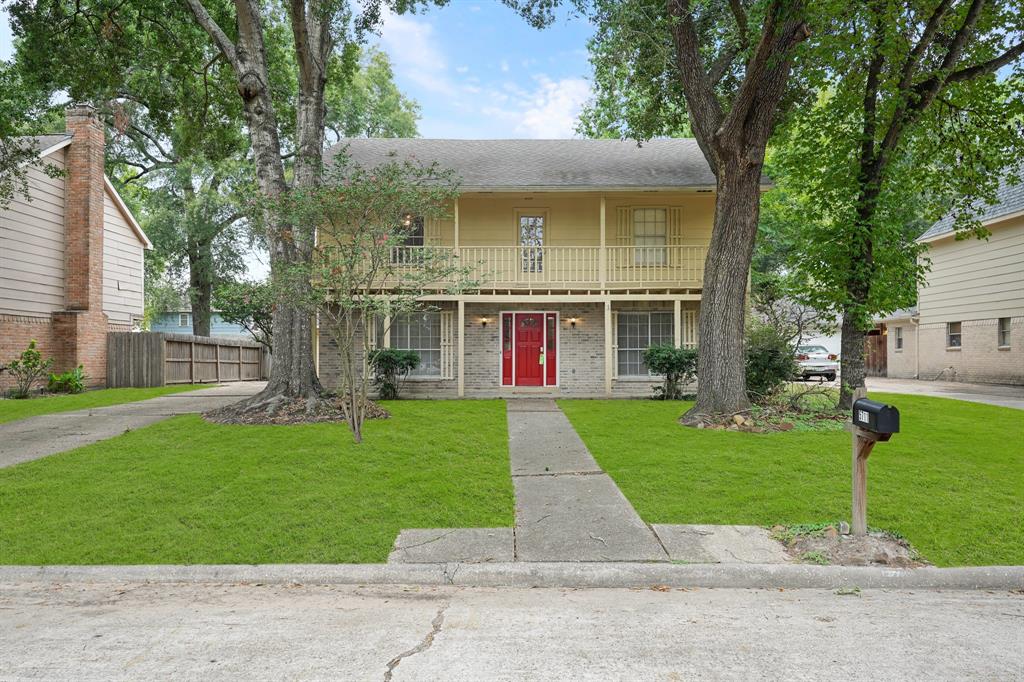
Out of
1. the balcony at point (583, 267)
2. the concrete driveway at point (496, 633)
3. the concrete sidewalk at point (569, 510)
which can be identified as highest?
the balcony at point (583, 267)

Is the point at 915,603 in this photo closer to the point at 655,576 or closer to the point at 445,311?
the point at 655,576

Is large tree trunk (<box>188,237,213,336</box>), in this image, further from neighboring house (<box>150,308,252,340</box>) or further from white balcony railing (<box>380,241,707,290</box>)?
neighboring house (<box>150,308,252,340</box>)

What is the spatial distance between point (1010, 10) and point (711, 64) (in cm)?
529

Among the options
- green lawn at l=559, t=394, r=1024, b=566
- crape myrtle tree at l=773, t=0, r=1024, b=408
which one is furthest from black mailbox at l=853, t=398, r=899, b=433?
crape myrtle tree at l=773, t=0, r=1024, b=408

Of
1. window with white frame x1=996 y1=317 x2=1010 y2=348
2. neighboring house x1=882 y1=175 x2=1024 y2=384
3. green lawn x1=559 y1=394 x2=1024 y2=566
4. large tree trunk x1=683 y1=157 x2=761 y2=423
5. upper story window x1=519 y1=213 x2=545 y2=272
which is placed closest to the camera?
green lawn x1=559 y1=394 x2=1024 y2=566

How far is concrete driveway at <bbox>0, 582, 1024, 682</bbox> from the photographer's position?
292 centimetres

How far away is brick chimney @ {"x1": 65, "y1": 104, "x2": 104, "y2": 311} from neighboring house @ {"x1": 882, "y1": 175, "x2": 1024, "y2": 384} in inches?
955

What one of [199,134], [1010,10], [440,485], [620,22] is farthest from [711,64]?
[199,134]

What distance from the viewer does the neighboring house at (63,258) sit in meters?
14.2

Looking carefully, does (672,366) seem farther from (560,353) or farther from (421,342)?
(421,342)

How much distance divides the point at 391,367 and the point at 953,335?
20244mm

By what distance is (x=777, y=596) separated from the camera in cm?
399

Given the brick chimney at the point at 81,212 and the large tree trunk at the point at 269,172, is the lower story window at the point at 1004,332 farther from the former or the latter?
the brick chimney at the point at 81,212

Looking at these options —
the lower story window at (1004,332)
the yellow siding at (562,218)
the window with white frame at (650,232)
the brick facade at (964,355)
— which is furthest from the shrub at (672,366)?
the lower story window at (1004,332)
